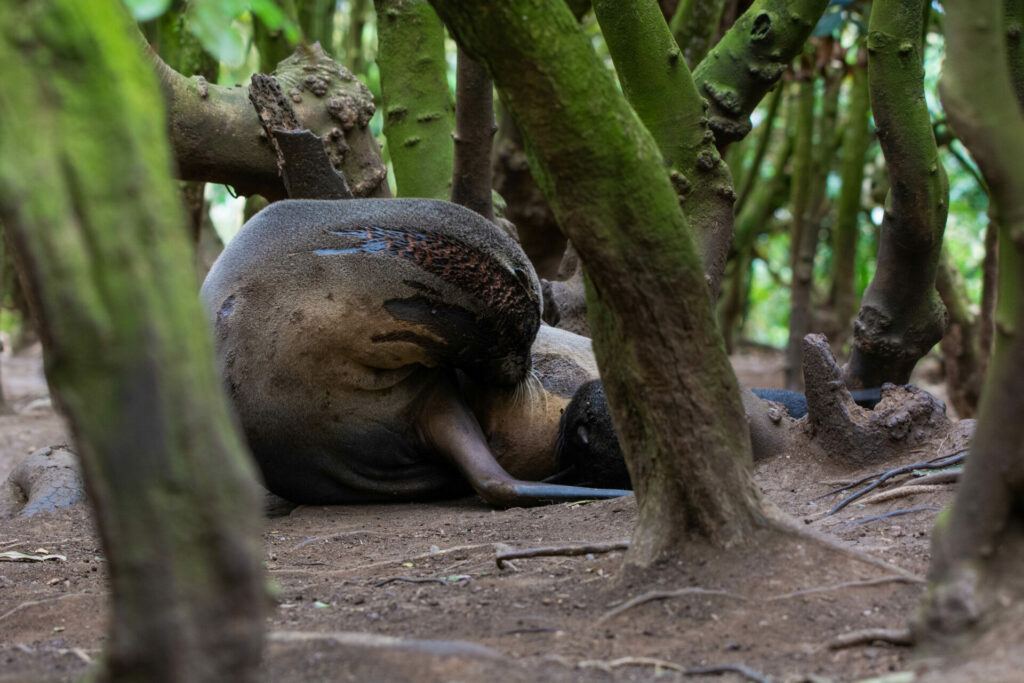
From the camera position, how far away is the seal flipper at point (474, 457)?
3.60m

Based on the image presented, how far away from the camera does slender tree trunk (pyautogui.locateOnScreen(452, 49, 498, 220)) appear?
4.38 meters

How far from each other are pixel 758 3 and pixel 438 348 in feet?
5.77

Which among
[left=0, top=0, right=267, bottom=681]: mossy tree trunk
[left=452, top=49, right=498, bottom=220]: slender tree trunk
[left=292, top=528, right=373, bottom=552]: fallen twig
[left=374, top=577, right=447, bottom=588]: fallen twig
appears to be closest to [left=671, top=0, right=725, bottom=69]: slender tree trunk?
[left=452, top=49, right=498, bottom=220]: slender tree trunk

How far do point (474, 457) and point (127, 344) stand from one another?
2.61m

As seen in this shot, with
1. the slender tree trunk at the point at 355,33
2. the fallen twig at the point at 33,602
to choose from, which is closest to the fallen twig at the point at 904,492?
the fallen twig at the point at 33,602

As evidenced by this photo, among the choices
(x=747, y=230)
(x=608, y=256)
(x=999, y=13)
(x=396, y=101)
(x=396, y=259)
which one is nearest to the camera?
(x=999, y=13)

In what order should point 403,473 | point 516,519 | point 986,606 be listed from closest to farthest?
1. point 986,606
2. point 516,519
3. point 403,473

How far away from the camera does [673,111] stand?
11.6ft

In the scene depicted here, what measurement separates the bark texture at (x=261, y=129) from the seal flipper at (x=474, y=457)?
145cm

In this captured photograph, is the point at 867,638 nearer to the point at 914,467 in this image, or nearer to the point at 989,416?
the point at 989,416

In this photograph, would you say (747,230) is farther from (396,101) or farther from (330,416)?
(330,416)

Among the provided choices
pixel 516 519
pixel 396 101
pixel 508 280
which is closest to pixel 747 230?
pixel 396 101

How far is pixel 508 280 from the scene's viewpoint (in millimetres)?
3852

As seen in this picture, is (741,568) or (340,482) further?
(340,482)
